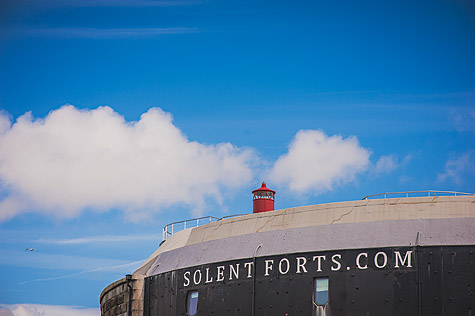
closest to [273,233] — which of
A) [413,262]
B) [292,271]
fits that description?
[292,271]

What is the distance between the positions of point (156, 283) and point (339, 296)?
7873 millimetres

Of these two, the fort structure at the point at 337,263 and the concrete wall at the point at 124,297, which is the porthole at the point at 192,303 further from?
the concrete wall at the point at 124,297

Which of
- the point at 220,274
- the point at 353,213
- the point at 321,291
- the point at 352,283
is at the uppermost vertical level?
the point at 353,213

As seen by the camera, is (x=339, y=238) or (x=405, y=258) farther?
(x=339, y=238)

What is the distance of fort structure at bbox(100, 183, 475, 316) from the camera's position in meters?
19.4

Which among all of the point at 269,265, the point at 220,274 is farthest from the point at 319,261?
the point at 220,274

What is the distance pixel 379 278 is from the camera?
20.0m

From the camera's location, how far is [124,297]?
26484mm

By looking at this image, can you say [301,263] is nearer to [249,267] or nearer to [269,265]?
[269,265]

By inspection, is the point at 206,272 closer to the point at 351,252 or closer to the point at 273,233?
the point at 273,233

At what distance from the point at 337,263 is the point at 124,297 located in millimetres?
9431

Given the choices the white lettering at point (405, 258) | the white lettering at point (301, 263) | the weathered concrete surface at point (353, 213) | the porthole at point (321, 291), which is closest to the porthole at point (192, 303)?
the weathered concrete surface at point (353, 213)

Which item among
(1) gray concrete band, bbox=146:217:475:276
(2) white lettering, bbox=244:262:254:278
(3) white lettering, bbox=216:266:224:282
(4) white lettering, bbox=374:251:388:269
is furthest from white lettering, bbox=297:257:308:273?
(3) white lettering, bbox=216:266:224:282

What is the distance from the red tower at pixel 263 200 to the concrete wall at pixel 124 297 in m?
5.21
